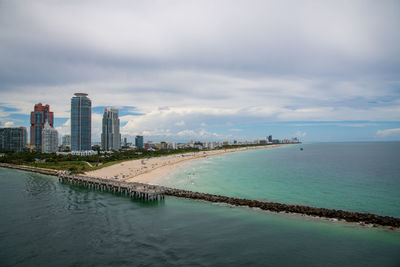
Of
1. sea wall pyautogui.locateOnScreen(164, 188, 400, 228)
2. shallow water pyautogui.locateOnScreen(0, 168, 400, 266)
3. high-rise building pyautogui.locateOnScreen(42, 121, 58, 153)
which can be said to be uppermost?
high-rise building pyautogui.locateOnScreen(42, 121, 58, 153)

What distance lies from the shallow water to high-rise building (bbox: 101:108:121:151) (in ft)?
520

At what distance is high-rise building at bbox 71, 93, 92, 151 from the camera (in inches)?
5714

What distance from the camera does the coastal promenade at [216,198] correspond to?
25691 mm

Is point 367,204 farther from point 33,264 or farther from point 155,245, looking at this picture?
point 33,264

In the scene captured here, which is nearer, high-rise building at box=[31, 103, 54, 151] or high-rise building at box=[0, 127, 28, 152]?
high-rise building at box=[0, 127, 28, 152]

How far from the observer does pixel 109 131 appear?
185 metres

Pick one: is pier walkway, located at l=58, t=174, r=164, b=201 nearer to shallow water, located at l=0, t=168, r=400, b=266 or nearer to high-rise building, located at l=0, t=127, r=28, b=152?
shallow water, located at l=0, t=168, r=400, b=266

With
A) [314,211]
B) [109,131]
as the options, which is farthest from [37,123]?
[314,211]

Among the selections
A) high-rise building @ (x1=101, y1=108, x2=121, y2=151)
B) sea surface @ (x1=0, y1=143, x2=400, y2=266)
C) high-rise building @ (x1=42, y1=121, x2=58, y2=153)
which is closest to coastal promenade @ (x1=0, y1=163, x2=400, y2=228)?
sea surface @ (x1=0, y1=143, x2=400, y2=266)

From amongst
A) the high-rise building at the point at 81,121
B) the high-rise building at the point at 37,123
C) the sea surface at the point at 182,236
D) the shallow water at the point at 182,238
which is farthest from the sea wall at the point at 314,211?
the high-rise building at the point at 37,123

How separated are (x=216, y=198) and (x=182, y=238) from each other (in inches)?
510

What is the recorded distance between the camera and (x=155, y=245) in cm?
2103

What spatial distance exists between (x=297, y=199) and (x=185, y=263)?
22.3 m

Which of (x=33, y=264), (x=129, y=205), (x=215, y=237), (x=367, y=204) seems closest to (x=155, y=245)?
(x=215, y=237)
